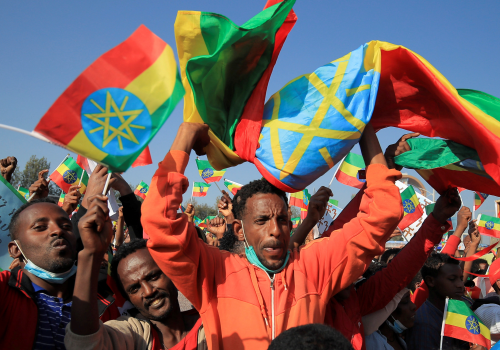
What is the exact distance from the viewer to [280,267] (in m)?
2.28

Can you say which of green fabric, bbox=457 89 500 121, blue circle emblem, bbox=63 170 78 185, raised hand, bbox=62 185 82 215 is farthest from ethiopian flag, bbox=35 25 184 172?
blue circle emblem, bbox=63 170 78 185

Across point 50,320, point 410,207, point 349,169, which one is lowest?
point 50,320

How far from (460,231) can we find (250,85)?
3.23 m

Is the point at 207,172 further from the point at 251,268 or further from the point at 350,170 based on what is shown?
the point at 251,268

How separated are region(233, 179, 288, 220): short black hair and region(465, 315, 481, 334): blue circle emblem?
2.25 meters

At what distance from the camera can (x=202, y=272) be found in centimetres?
219

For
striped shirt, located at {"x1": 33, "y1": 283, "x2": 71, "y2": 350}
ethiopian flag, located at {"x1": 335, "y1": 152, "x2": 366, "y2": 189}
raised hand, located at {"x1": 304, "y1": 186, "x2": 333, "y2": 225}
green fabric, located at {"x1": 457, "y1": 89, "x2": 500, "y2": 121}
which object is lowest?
striped shirt, located at {"x1": 33, "y1": 283, "x2": 71, "y2": 350}

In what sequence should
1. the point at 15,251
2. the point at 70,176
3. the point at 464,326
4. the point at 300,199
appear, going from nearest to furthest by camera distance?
the point at 15,251, the point at 464,326, the point at 70,176, the point at 300,199

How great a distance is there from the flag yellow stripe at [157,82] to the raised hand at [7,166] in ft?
10.7

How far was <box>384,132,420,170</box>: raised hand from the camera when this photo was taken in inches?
106

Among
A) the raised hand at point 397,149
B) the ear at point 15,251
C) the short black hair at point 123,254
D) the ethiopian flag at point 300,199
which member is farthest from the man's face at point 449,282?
the ethiopian flag at point 300,199

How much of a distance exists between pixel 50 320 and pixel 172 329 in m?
0.72

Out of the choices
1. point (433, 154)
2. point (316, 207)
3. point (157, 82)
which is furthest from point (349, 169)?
point (157, 82)

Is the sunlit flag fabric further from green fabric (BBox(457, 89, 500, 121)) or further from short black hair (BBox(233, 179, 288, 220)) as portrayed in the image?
short black hair (BBox(233, 179, 288, 220))
